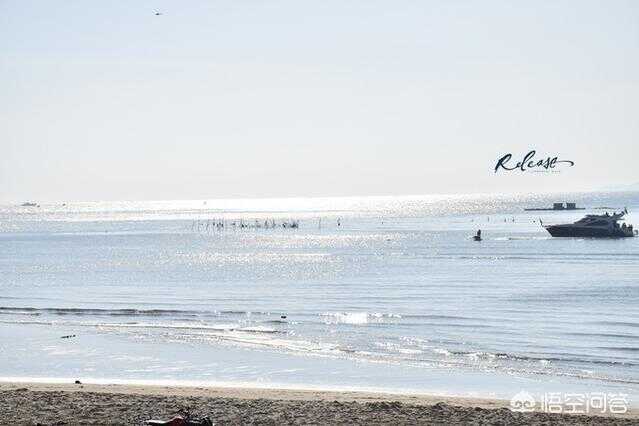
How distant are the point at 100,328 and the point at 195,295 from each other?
19770 mm

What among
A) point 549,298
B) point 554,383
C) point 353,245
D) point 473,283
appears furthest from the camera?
point 353,245

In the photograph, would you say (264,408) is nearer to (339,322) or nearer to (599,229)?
(339,322)

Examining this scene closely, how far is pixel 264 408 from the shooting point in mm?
22547

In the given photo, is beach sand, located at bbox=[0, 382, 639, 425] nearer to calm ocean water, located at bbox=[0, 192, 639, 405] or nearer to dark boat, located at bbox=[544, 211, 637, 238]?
calm ocean water, located at bbox=[0, 192, 639, 405]

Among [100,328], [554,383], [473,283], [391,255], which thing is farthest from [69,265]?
[554,383]

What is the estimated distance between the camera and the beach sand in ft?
68.9

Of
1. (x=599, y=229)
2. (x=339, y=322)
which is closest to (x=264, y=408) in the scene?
(x=339, y=322)

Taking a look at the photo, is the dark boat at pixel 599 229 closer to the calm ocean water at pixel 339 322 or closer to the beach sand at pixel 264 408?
the calm ocean water at pixel 339 322

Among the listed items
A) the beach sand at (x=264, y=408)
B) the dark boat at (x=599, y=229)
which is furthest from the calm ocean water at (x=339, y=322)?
the dark boat at (x=599, y=229)

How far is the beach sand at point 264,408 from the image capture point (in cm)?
2102

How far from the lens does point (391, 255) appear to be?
11012 cm

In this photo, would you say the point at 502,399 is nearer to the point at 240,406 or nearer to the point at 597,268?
the point at 240,406

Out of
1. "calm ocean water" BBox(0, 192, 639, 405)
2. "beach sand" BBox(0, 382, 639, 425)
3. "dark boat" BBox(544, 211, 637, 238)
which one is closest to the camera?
"beach sand" BBox(0, 382, 639, 425)

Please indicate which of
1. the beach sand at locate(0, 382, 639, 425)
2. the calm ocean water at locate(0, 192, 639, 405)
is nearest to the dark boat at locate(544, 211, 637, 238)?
the calm ocean water at locate(0, 192, 639, 405)
